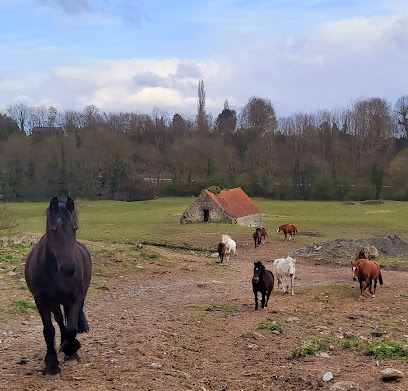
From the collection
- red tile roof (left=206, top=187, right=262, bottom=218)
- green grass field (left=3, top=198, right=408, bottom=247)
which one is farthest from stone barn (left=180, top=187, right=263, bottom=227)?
green grass field (left=3, top=198, right=408, bottom=247)

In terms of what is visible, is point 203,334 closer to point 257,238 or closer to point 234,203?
point 257,238

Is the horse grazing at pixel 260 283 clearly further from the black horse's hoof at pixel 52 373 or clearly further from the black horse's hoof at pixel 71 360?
the black horse's hoof at pixel 52 373

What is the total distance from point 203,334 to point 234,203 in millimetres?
33619

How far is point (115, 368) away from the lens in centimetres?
672

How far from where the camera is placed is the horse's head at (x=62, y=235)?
5711mm

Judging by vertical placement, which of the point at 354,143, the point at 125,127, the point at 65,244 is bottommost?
the point at 65,244

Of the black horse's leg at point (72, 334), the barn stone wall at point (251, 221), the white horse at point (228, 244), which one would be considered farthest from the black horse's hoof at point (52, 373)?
the barn stone wall at point (251, 221)

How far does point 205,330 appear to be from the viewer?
9875 millimetres

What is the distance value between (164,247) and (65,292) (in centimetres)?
2223

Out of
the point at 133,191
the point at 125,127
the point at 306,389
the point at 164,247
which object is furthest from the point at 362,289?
the point at 125,127

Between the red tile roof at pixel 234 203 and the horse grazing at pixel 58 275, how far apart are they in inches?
1318

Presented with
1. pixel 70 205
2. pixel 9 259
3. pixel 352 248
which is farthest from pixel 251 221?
pixel 70 205

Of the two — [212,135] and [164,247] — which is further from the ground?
[212,135]

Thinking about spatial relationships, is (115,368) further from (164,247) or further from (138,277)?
(164,247)
